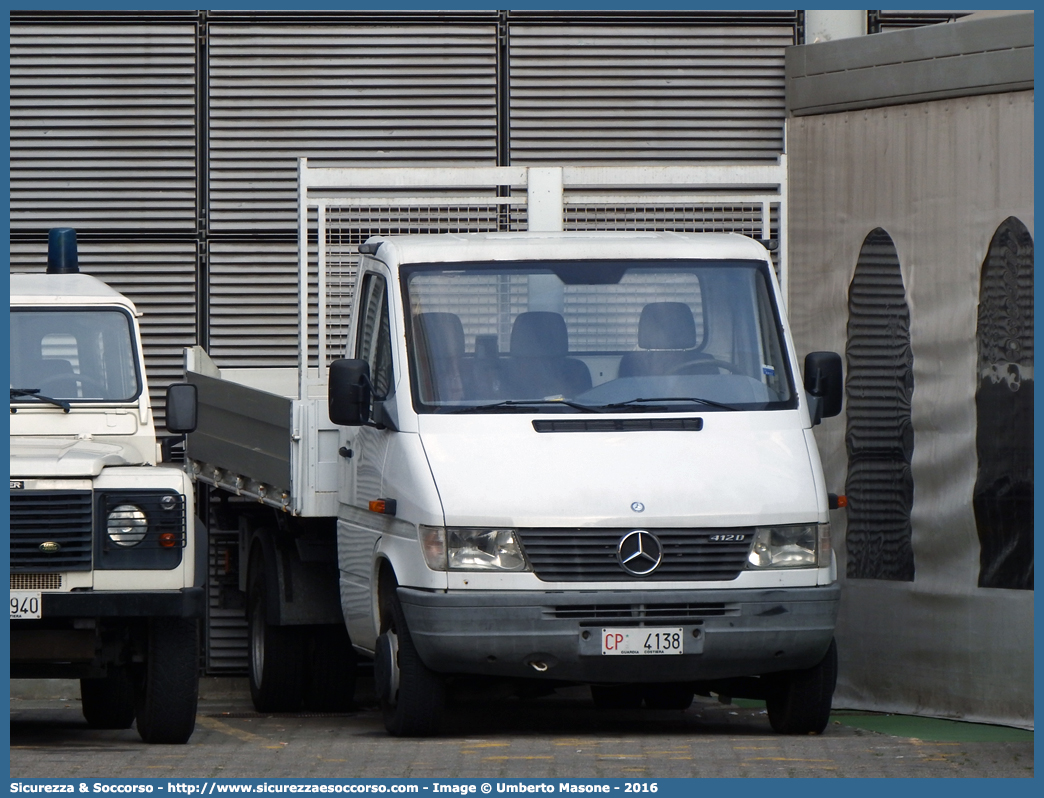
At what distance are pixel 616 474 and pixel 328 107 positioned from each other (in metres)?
6.11

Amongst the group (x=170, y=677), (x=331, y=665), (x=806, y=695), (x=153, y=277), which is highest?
(x=153, y=277)

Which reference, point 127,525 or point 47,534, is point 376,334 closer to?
point 127,525

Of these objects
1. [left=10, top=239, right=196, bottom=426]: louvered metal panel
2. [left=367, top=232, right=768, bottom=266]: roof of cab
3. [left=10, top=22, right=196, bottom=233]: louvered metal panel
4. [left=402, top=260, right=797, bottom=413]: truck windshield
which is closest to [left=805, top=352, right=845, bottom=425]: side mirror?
[left=402, top=260, right=797, bottom=413]: truck windshield

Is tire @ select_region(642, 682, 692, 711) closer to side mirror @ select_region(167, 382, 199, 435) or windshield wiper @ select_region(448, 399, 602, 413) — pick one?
windshield wiper @ select_region(448, 399, 602, 413)

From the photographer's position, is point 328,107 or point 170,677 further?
point 328,107

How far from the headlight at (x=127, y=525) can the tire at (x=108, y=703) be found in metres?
1.90

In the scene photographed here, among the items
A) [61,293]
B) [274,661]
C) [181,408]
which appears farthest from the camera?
[274,661]

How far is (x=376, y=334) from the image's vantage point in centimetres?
990

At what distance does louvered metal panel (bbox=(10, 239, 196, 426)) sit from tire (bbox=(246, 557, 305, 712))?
2553 millimetres

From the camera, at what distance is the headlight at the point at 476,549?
8.76 m

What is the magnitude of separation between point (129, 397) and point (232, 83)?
14.7 feet

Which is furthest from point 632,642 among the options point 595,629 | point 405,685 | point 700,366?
point 700,366

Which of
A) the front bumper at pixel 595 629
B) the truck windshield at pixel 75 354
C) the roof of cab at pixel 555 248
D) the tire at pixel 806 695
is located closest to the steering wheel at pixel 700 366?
the roof of cab at pixel 555 248

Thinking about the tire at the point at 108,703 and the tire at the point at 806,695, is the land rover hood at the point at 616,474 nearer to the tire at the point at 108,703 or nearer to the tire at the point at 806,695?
the tire at the point at 806,695
